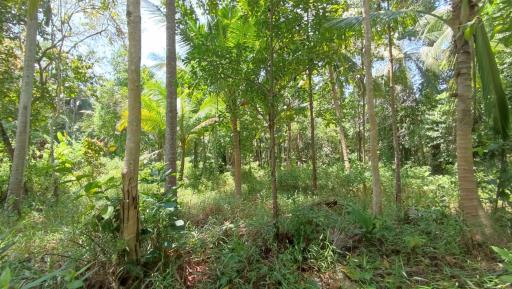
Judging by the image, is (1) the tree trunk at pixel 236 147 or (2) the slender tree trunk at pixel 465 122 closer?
(2) the slender tree trunk at pixel 465 122

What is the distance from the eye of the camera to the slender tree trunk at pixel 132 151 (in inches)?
132

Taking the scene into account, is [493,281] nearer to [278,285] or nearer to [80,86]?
[278,285]

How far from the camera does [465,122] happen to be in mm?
4102

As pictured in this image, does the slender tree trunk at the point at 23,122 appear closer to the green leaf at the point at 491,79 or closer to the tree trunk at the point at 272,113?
the tree trunk at the point at 272,113

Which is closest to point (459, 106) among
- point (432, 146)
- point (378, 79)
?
point (378, 79)

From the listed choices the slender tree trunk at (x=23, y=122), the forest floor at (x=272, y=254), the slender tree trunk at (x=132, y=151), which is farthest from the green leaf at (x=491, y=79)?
→ the slender tree trunk at (x=23, y=122)

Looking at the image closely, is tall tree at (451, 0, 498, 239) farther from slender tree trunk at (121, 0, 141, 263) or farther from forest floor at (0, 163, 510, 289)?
slender tree trunk at (121, 0, 141, 263)

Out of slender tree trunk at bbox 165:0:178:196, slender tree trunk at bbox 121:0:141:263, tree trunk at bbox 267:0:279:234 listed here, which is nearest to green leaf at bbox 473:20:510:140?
tree trunk at bbox 267:0:279:234

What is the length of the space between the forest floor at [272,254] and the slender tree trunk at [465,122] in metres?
0.31

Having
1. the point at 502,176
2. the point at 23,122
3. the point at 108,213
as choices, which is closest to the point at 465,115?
the point at 502,176

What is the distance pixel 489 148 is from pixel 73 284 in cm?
522

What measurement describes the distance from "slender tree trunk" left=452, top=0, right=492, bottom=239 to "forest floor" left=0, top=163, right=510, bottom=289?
0.31 metres

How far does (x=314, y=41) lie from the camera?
4461 mm

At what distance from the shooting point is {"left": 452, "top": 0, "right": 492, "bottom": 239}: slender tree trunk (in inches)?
158
